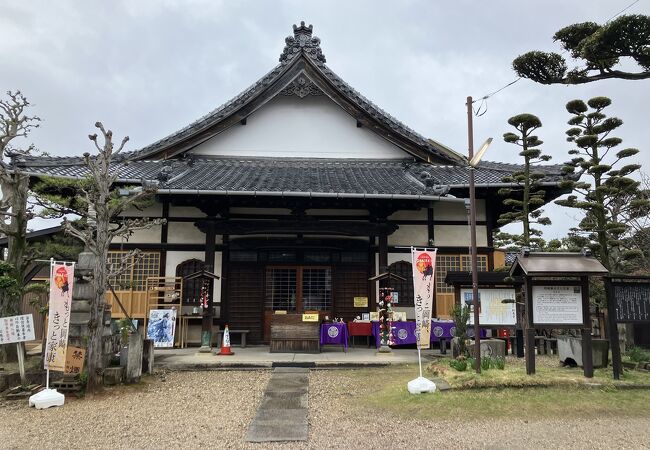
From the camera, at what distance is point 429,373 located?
8852 millimetres

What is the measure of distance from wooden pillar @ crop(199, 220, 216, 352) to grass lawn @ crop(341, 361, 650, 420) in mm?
5133

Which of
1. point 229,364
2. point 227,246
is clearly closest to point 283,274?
point 227,246

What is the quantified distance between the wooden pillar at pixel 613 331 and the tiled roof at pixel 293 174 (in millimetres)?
5199

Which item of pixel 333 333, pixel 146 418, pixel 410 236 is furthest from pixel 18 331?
pixel 410 236

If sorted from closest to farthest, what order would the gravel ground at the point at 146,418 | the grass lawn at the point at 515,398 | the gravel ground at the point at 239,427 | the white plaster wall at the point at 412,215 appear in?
the gravel ground at the point at 239,427, the gravel ground at the point at 146,418, the grass lawn at the point at 515,398, the white plaster wall at the point at 412,215

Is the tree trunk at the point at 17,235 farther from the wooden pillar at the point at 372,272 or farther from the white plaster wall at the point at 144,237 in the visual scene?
the wooden pillar at the point at 372,272

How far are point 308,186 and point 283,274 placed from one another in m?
2.96

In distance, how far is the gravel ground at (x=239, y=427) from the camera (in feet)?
18.4

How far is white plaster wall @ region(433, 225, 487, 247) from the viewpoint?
46.5ft

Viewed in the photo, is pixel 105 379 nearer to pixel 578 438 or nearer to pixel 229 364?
pixel 229 364

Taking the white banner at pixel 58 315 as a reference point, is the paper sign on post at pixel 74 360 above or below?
below

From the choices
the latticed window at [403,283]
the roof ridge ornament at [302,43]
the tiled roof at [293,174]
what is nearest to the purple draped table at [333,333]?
the latticed window at [403,283]

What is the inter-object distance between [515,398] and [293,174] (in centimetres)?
895

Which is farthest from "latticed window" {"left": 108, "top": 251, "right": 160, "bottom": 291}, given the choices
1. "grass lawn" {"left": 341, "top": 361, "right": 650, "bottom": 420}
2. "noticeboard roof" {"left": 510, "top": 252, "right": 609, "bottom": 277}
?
"noticeboard roof" {"left": 510, "top": 252, "right": 609, "bottom": 277}
